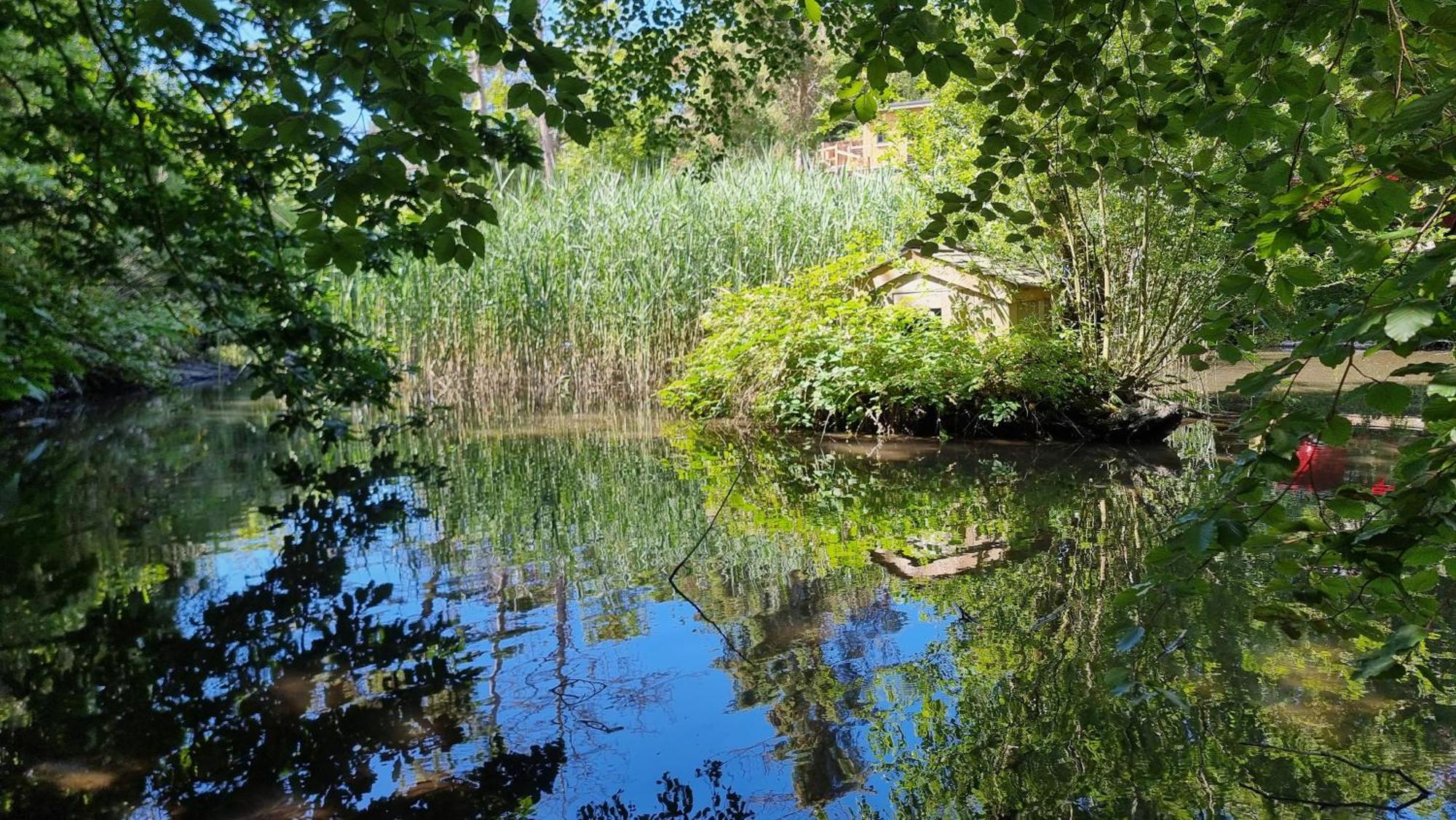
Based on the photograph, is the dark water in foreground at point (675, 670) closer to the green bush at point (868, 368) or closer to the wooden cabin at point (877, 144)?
the wooden cabin at point (877, 144)

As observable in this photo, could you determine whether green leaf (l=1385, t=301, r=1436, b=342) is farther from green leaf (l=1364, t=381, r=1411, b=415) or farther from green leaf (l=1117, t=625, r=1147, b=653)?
green leaf (l=1117, t=625, r=1147, b=653)

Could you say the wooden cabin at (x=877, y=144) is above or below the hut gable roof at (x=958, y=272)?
above

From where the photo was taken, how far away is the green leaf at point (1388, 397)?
1.34 m

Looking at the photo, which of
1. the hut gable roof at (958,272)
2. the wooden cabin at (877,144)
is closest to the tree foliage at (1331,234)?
the wooden cabin at (877,144)

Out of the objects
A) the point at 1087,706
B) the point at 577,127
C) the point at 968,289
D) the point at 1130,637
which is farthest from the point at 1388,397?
the point at 968,289

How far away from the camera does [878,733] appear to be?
2941 mm

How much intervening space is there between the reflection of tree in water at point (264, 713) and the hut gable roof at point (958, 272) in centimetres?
605

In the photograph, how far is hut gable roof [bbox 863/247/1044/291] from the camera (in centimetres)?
945

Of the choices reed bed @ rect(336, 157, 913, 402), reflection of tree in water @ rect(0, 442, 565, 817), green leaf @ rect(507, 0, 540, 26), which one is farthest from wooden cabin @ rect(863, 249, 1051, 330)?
green leaf @ rect(507, 0, 540, 26)

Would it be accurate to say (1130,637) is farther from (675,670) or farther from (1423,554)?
(675,670)

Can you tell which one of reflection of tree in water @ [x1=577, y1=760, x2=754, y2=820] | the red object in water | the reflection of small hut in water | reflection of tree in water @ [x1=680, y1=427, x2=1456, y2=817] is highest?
the red object in water

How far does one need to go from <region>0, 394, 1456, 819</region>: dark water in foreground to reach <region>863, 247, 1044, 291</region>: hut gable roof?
3.19m

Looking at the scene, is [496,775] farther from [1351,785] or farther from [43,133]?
[43,133]

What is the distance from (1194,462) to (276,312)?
6.33 metres
